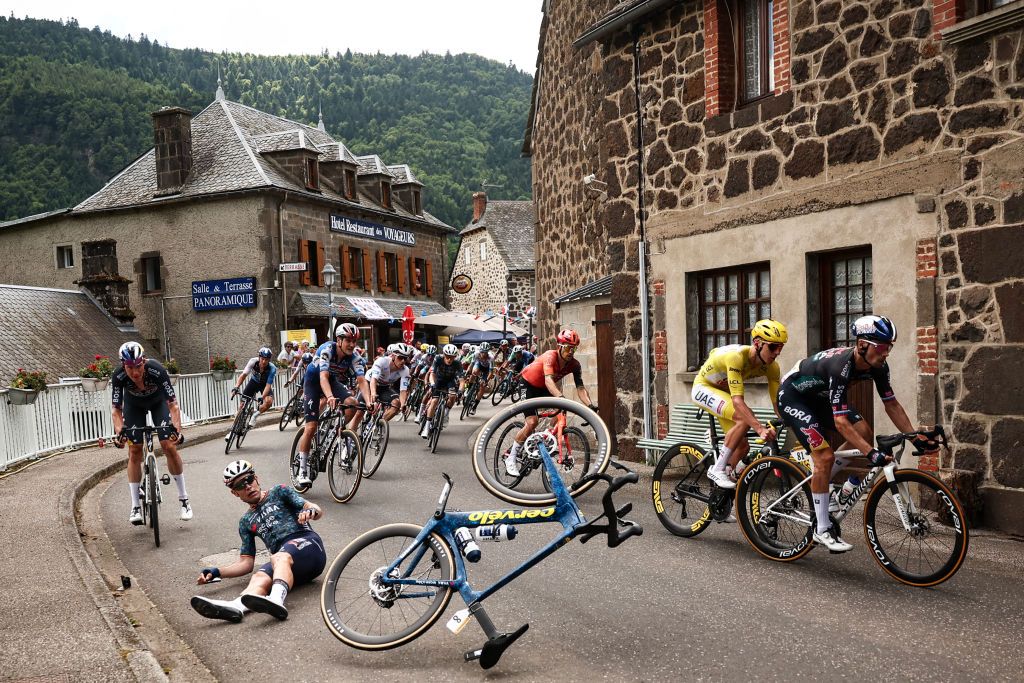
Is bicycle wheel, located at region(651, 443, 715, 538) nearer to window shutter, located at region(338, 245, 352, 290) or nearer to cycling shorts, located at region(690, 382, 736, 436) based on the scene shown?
cycling shorts, located at region(690, 382, 736, 436)

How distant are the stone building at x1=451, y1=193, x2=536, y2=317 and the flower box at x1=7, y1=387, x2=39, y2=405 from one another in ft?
129

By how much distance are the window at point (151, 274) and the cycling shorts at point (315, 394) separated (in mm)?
28356

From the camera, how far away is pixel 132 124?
55594 millimetres

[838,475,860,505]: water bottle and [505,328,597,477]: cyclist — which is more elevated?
[505,328,597,477]: cyclist

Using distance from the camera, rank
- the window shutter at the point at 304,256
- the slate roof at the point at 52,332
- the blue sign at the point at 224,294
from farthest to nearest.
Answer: the window shutter at the point at 304,256 < the blue sign at the point at 224,294 < the slate roof at the point at 52,332

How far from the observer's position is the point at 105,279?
30969 millimetres

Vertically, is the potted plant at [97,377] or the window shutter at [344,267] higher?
the window shutter at [344,267]

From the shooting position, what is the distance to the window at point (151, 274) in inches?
1476

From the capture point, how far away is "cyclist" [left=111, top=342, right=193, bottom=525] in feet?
30.6

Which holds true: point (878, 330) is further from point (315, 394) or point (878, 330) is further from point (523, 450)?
point (315, 394)

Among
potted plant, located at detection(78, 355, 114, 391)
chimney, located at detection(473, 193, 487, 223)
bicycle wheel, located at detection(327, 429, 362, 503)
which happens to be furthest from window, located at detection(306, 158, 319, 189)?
bicycle wheel, located at detection(327, 429, 362, 503)

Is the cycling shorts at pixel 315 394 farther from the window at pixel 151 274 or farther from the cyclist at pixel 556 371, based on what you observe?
the window at pixel 151 274

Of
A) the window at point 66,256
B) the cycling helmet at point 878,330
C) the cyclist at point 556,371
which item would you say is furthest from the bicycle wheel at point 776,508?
the window at point 66,256

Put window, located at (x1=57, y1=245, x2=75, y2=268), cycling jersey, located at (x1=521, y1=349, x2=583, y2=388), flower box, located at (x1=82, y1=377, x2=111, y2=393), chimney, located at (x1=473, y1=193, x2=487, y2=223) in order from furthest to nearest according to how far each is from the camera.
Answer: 1. chimney, located at (x1=473, y1=193, x2=487, y2=223)
2. window, located at (x1=57, y1=245, x2=75, y2=268)
3. flower box, located at (x1=82, y1=377, x2=111, y2=393)
4. cycling jersey, located at (x1=521, y1=349, x2=583, y2=388)
